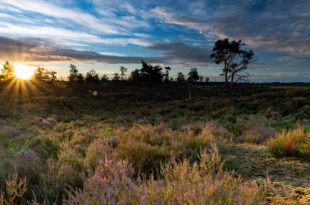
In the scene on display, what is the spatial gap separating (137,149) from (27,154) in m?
1.98

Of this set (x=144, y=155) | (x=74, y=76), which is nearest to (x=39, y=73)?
(x=74, y=76)

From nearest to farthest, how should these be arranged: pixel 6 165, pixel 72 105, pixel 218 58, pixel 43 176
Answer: pixel 43 176, pixel 6 165, pixel 72 105, pixel 218 58

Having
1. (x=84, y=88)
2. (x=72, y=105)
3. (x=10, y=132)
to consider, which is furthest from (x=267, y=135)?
(x=84, y=88)

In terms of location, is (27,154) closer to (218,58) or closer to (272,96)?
(272,96)

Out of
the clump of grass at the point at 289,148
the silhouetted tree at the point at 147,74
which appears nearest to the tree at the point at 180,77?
the silhouetted tree at the point at 147,74

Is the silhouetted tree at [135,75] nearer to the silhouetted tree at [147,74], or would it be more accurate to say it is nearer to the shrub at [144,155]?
the silhouetted tree at [147,74]

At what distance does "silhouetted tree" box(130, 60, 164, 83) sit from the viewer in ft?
325

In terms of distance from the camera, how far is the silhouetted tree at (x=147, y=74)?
99125mm

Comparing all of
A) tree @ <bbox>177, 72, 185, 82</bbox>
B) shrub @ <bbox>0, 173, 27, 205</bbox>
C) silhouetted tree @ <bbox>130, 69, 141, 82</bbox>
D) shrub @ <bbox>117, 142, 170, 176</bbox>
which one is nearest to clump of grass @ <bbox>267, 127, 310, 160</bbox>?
shrub @ <bbox>117, 142, 170, 176</bbox>

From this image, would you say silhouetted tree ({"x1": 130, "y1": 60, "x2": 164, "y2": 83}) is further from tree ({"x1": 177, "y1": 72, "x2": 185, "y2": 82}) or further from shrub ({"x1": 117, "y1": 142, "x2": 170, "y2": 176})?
shrub ({"x1": 117, "y1": 142, "x2": 170, "y2": 176})

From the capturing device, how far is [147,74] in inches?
3927

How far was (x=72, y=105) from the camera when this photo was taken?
4053 cm

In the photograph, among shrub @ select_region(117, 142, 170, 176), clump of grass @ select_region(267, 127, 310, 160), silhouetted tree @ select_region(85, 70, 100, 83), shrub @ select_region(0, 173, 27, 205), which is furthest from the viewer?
silhouetted tree @ select_region(85, 70, 100, 83)

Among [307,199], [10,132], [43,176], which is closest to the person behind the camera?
[307,199]
